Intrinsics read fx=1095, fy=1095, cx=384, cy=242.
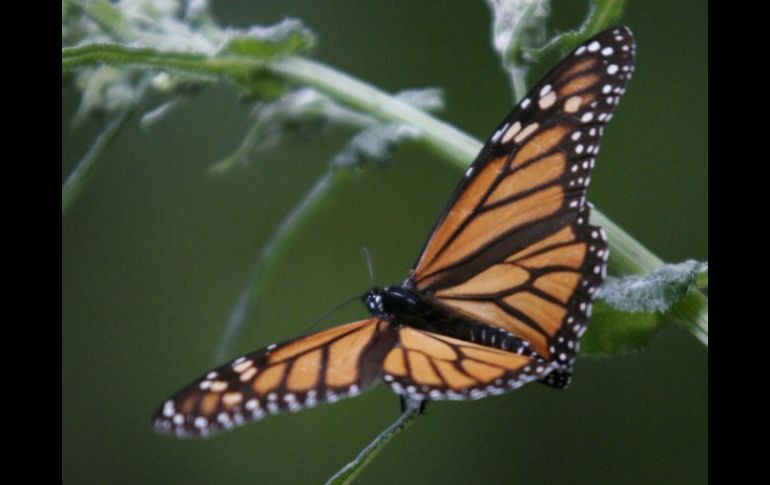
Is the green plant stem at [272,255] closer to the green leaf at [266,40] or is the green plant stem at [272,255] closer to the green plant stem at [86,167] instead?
the green leaf at [266,40]

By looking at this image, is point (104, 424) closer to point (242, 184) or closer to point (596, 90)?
point (242, 184)

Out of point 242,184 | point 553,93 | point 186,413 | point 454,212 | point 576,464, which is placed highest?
point 242,184

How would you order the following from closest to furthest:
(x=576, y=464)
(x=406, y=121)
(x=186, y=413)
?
1. (x=186, y=413)
2. (x=406, y=121)
3. (x=576, y=464)

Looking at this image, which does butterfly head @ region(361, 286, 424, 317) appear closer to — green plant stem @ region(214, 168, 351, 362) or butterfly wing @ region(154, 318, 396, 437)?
butterfly wing @ region(154, 318, 396, 437)

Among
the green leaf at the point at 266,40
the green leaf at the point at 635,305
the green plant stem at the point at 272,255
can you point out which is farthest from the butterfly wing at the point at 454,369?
the green leaf at the point at 266,40

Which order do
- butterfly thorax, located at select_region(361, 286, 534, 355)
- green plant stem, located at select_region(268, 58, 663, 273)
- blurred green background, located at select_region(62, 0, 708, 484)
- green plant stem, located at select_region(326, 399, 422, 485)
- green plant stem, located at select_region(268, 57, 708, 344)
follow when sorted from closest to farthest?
green plant stem, located at select_region(326, 399, 422, 485)
green plant stem, located at select_region(268, 57, 708, 344)
butterfly thorax, located at select_region(361, 286, 534, 355)
green plant stem, located at select_region(268, 58, 663, 273)
blurred green background, located at select_region(62, 0, 708, 484)

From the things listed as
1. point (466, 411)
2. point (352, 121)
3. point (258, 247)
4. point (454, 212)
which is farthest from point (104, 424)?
point (454, 212)

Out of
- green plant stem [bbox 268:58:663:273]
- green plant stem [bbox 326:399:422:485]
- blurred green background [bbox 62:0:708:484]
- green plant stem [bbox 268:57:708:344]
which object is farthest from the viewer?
blurred green background [bbox 62:0:708:484]

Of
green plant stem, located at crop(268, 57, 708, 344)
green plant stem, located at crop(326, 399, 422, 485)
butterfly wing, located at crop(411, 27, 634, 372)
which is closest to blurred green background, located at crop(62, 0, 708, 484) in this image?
green plant stem, located at crop(268, 57, 708, 344)

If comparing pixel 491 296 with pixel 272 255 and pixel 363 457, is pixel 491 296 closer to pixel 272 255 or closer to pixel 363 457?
pixel 363 457
